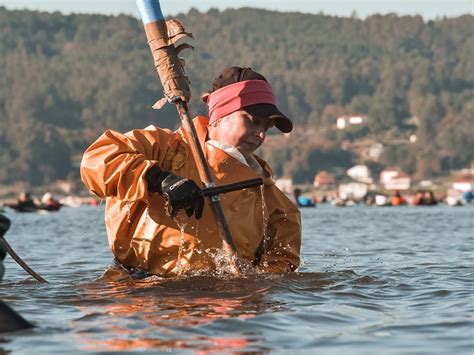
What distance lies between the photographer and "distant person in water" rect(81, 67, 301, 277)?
8359 mm

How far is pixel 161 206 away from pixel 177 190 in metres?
0.59

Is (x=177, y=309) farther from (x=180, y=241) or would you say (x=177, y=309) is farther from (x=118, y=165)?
(x=118, y=165)

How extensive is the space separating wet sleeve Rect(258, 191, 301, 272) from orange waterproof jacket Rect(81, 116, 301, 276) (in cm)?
19

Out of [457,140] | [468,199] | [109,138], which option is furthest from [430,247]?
[457,140]

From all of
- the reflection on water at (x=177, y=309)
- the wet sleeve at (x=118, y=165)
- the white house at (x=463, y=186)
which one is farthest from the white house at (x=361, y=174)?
the wet sleeve at (x=118, y=165)

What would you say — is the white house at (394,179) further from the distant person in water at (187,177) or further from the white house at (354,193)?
the distant person in water at (187,177)

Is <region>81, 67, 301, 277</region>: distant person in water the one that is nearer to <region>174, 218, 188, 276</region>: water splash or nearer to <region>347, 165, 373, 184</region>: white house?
<region>174, 218, 188, 276</region>: water splash

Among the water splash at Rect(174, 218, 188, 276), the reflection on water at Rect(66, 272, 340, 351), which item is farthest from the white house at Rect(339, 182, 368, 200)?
the water splash at Rect(174, 218, 188, 276)

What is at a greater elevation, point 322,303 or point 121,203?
point 121,203

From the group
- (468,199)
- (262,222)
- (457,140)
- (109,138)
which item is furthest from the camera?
(457,140)

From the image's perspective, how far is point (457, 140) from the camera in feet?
617

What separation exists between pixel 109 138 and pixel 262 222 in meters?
1.34

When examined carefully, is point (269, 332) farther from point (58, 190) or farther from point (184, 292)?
point (58, 190)

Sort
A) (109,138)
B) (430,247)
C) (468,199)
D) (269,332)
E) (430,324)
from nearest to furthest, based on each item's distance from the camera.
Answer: (269,332), (430,324), (109,138), (430,247), (468,199)
